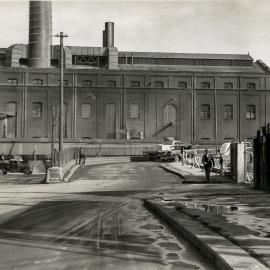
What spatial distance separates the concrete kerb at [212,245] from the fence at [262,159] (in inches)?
411

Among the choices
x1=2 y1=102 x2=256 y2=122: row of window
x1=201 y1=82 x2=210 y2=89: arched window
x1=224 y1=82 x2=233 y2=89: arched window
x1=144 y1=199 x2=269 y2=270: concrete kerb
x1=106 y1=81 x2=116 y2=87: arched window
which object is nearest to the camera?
x1=144 y1=199 x2=269 y2=270: concrete kerb

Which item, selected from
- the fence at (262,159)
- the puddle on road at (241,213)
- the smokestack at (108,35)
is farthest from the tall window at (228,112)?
the puddle on road at (241,213)

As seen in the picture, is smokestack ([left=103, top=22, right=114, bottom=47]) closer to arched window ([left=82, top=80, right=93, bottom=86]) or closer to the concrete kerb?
arched window ([left=82, top=80, right=93, bottom=86])

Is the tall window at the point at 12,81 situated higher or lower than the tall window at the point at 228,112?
higher

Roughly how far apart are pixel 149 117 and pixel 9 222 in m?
63.1

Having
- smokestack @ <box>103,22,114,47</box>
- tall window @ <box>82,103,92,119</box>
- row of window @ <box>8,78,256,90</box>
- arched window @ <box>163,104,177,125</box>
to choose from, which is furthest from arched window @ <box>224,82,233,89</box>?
tall window @ <box>82,103,92,119</box>

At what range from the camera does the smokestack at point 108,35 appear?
82.3 m

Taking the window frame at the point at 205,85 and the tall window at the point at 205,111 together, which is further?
the window frame at the point at 205,85

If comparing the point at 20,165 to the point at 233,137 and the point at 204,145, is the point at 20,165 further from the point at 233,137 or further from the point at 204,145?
the point at 233,137

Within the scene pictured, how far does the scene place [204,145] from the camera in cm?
7375

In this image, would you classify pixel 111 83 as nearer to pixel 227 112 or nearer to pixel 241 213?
pixel 227 112

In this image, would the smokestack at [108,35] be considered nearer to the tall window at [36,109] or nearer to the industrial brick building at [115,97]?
the industrial brick building at [115,97]

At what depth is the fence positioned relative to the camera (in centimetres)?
2170

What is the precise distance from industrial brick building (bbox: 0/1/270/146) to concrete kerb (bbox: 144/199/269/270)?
60148 millimetres
